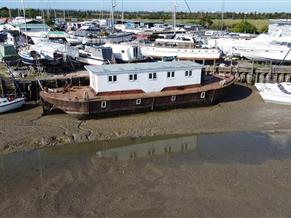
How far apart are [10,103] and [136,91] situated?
8.99 m

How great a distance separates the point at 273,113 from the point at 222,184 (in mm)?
11953

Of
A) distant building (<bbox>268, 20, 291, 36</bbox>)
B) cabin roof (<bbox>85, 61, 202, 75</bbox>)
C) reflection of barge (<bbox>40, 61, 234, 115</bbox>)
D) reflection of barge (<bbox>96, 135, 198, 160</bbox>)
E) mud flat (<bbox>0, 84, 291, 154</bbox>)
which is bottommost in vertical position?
reflection of barge (<bbox>96, 135, 198, 160</bbox>)

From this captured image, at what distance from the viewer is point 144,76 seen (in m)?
26.1

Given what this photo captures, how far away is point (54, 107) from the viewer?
994 inches

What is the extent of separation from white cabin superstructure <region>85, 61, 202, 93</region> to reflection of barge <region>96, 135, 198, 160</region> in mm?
5661

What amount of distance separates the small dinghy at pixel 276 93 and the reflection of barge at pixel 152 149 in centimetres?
977

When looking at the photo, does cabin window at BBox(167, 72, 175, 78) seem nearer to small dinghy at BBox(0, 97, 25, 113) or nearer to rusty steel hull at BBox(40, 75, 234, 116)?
rusty steel hull at BBox(40, 75, 234, 116)

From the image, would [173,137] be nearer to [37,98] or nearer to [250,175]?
[250,175]

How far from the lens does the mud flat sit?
2180 centimetres

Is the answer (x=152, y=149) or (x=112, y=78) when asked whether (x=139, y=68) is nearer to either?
(x=112, y=78)

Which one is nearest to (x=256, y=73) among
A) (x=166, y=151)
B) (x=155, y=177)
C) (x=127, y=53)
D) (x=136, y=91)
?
(x=127, y=53)

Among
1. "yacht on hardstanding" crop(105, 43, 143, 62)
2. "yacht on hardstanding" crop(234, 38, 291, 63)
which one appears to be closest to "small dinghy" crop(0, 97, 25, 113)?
"yacht on hardstanding" crop(105, 43, 143, 62)

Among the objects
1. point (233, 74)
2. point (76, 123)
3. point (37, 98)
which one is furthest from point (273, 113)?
point (37, 98)

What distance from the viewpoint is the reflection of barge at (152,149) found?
20.3 m
